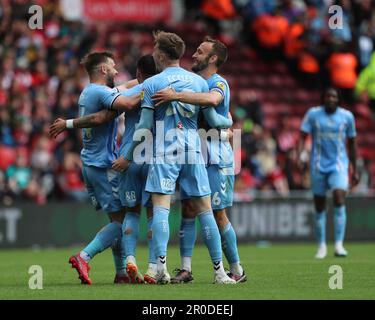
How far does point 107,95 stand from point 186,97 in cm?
109

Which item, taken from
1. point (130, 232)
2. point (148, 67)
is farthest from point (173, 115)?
point (130, 232)

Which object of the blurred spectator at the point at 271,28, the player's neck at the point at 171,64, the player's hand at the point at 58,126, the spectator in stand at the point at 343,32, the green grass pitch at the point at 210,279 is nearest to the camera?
the green grass pitch at the point at 210,279

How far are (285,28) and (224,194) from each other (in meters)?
16.6

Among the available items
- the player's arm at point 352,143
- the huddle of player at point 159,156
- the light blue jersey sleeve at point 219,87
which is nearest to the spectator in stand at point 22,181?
the player's arm at point 352,143

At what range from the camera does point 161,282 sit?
1150cm

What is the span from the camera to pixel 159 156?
37.2 feet

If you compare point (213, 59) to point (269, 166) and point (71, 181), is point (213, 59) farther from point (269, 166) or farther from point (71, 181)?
point (269, 166)

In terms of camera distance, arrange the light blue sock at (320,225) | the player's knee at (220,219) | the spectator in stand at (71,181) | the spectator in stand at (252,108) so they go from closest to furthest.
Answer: the player's knee at (220,219)
the light blue sock at (320,225)
the spectator in stand at (71,181)
the spectator in stand at (252,108)

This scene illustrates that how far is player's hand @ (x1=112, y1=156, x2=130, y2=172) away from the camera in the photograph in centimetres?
1152

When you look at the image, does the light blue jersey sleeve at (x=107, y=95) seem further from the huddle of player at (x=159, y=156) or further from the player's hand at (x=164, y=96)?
the player's hand at (x=164, y=96)

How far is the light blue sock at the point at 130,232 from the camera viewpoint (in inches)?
464

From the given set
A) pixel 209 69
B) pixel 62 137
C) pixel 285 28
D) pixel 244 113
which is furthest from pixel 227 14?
pixel 209 69

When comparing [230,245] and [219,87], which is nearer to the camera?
[219,87]

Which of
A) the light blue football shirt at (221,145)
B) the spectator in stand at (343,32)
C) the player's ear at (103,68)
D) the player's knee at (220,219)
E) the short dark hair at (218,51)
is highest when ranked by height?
the spectator in stand at (343,32)
